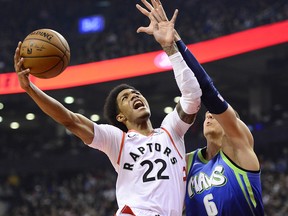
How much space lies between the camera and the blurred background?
19.4 m

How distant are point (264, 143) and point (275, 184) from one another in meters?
3.60

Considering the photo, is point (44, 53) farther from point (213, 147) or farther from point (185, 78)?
point (213, 147)

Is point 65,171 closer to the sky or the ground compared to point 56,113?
closer to the ground

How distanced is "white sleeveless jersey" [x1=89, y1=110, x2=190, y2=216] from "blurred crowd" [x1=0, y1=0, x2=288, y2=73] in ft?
47.7

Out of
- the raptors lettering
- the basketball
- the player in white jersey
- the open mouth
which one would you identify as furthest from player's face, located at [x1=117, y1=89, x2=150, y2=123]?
the basketball

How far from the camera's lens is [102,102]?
23422 mm

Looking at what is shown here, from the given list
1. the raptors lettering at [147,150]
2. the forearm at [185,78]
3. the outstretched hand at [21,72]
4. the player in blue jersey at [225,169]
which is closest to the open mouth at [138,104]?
the raptors lettering at [147,150]

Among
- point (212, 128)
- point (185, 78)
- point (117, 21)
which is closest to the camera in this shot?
point (185, 78)

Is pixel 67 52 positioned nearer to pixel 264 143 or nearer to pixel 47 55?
pixel 47 55

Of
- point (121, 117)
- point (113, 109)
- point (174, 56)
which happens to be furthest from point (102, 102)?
point (174, 56)

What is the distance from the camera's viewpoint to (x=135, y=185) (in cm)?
436

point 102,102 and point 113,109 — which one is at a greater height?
point 113,109

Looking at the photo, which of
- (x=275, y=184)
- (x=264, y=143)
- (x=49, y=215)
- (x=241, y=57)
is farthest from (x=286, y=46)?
(x=49, y=215)

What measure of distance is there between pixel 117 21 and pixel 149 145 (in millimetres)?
22180
